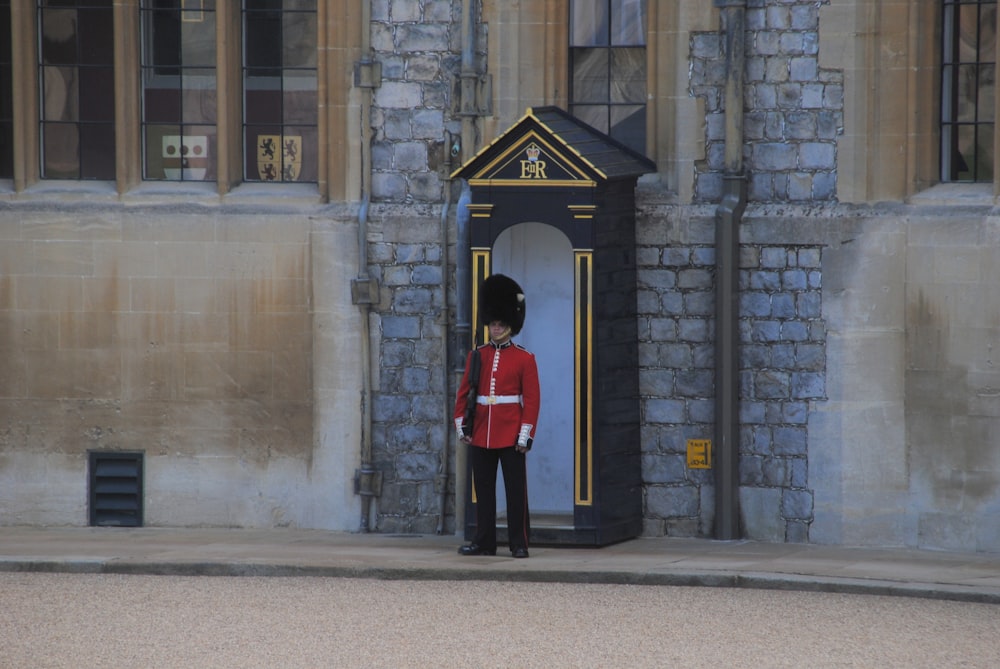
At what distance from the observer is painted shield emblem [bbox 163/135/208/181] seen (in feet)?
38.3

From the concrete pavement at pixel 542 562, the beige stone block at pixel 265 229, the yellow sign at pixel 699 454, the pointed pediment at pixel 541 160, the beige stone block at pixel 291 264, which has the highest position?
the pointed pediment at pixel 541 160

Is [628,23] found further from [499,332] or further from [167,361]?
[167,361]

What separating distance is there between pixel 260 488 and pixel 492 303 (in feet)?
7.09

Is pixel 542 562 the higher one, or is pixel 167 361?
pixel 167 361

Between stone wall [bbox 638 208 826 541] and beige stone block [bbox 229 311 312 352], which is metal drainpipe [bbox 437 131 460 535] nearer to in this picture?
beige stone block [bbox 229 311 312 352]

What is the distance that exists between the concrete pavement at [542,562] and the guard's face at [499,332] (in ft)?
3.97

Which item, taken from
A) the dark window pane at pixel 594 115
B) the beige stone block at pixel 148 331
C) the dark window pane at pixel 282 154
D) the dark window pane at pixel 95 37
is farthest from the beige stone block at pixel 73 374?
the dark window pane at pixel 594 115

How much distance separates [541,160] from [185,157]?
8.53ft

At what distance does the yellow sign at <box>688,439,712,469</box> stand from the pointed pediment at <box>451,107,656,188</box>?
1660mm

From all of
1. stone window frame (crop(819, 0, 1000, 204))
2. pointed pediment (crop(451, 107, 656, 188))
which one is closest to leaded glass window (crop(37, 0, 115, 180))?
pointed pediment (crop(451, 107, 656, 188))

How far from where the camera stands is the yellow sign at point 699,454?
35.9ft

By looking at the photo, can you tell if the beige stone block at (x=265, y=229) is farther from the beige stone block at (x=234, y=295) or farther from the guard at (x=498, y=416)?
the guard at (x=498, y=416)

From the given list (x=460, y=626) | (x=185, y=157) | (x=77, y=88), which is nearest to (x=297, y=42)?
(x=185, y=157)

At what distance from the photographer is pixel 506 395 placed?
10180 mm
